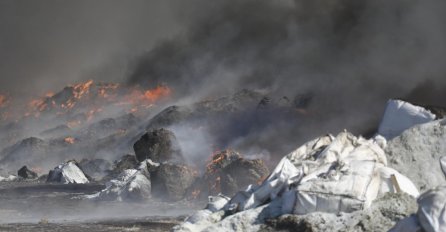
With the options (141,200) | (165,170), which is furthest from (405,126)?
(165,170)

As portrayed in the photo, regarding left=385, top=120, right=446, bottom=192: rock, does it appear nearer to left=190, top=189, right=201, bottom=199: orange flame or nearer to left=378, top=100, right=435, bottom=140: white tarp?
left=378, top=100, right=435, bottom=140: white tarp

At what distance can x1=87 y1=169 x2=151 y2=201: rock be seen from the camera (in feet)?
116

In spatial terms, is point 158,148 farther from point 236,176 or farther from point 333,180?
point 333,180

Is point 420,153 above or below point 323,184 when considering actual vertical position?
above

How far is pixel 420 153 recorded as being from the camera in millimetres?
9812

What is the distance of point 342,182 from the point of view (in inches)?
326

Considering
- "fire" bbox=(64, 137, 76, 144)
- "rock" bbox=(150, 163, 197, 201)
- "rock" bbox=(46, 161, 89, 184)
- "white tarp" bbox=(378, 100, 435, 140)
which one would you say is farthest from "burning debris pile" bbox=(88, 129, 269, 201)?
"fire" bbox=(64, 137, 76, 144)

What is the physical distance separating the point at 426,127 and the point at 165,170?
30.5m

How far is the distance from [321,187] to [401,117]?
3.10 metres

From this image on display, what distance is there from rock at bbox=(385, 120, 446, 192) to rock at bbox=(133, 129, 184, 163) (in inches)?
1723

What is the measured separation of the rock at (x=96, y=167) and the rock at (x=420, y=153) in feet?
217

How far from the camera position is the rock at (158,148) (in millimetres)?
53562

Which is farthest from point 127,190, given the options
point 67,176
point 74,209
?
point 67,176

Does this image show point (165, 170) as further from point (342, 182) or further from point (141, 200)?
point (342, 182)
